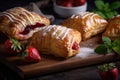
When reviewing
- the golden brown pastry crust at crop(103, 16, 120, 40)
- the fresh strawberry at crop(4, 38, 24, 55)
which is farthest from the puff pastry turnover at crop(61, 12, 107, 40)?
the fresh strawberry at crop(4, 38, 24, 55)

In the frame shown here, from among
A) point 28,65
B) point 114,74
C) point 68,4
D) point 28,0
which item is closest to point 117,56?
point 114,74

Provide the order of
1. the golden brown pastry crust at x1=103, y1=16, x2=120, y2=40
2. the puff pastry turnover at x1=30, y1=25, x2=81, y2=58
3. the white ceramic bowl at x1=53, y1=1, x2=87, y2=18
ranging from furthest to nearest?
the white ceramic bowl at x1=53, y1=1, x2=87, y2=18, the golden brown pastry crust at x1=103, y1=16, x2=120, y2=40, the puff pastry turnover at x1=30, y1=25, x2=81, y2=58

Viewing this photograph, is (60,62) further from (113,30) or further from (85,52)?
(113,30)

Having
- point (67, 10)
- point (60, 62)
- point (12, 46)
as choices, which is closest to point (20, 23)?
point (12, 46)

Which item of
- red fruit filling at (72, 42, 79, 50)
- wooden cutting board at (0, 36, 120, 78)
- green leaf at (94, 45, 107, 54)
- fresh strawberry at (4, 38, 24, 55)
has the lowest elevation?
wooden cutting board at (0, 36, 120, 78)

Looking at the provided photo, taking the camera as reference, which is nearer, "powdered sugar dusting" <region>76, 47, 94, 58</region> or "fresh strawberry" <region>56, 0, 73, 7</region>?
"powdered sugar dusting" <region>76, 47, 94, 58</region>

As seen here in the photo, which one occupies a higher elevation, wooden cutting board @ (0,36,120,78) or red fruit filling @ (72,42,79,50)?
red fruit filling @ (72,42,79,50)

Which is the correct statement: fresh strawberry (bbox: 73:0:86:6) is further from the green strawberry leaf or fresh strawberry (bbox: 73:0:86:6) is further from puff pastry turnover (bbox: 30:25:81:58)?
puff pastry turnover (bbox: 30:25:81:58)
